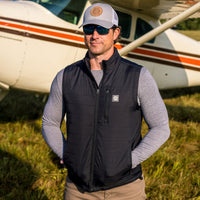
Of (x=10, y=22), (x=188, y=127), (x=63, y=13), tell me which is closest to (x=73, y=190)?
(x=10, y=22)

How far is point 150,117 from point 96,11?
0.69 meters

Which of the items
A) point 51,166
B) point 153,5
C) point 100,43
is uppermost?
point 153,5

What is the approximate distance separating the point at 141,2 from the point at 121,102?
329cm

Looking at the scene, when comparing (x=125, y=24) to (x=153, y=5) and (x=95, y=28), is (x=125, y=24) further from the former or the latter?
(x=95, y=28)

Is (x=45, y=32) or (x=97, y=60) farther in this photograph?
(x=45, y=32)

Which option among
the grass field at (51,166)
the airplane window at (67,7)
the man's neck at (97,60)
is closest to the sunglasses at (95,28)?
the man's neck at (97,60)

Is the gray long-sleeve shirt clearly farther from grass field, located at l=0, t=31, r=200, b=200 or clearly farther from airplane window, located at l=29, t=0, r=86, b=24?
airplane window, located at l=29, t=0, r=86, b=24

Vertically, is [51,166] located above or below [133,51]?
below

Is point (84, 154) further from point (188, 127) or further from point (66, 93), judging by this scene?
point (188, 127)

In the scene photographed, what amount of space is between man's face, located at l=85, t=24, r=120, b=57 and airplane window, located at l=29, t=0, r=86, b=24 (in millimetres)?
2684

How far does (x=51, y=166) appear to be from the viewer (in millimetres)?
3377

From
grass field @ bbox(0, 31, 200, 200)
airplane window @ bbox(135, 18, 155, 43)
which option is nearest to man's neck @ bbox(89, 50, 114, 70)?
grass field @ bbox(0, 31, 200, 200)

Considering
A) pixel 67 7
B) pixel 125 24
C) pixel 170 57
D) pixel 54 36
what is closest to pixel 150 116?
pixel 54 36

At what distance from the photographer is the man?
142 centimetres
